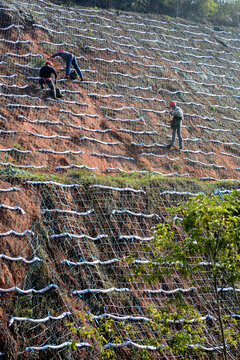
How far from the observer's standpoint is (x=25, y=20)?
1298 cm

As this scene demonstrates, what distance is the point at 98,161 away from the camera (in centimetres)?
995

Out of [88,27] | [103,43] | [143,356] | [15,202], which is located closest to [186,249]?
[143,356]

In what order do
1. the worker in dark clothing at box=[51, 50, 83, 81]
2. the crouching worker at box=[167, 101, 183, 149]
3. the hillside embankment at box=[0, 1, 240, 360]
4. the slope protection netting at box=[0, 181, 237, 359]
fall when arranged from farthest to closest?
the worker in dark clothing at box=[51, 50, 83, 81] < the crouching worker at box=[167, 101, 183, 149] < the hillside embankment at box=[0, 1, 240, 360] < the slope protection netting at box=[0, 181, 237, 359]

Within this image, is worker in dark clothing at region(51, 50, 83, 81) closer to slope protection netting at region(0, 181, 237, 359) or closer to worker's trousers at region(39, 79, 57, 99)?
worker's trousers at region(39, 79, 57, 99)

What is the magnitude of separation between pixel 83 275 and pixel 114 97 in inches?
268

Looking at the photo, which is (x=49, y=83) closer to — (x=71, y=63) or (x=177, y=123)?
(x=71, y=63)

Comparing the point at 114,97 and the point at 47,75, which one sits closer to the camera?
the point at 47,75

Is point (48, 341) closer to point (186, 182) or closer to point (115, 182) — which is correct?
point (115, 182)

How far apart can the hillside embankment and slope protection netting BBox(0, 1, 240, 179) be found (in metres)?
0.04

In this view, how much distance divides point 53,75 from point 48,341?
26.5 feet

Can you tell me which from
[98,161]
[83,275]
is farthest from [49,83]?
[83,275]

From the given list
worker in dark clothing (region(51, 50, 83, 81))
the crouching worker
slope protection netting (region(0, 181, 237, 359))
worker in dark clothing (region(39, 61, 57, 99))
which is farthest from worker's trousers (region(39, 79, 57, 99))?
slope protection netting (region(0, 181, 237, 359))

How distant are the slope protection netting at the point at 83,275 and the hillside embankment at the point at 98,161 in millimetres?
20

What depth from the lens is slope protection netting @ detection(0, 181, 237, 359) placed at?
19.6 ft
